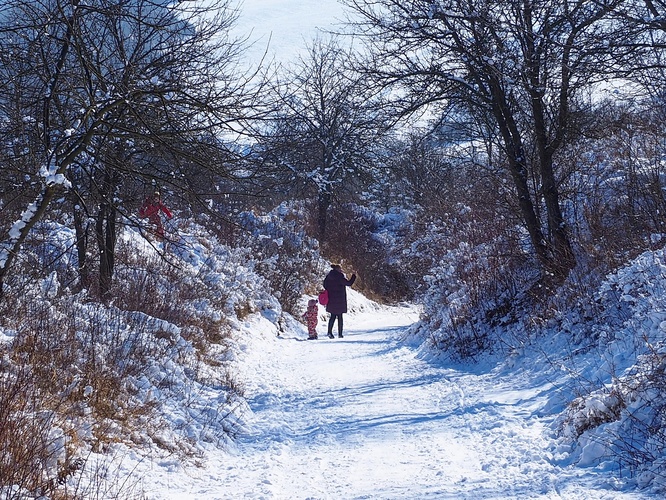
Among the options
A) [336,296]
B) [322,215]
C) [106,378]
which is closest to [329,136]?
[322,215]

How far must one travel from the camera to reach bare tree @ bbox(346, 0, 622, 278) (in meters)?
7.50

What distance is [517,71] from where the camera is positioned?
830cm

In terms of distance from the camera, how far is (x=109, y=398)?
18.2ft

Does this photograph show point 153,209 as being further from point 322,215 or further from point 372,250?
point 372,250

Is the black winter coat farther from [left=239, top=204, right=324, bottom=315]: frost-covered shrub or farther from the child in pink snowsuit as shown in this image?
[left=239, top=204, right=324, bottom=315]: frost-covered shrub

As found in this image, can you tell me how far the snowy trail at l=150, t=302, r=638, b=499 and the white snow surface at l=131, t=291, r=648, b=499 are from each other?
0.01 m

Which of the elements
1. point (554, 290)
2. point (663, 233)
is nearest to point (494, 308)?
point (554, 290)

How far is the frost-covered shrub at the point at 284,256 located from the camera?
16.9m

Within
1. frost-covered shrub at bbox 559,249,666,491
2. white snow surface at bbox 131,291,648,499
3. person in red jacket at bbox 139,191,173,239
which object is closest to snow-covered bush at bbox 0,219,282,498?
white snow surface at bbox 131,291,648,499

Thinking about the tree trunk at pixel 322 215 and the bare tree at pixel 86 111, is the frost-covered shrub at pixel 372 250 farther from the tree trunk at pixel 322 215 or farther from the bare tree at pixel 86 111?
the bare tree at pixel 86 111

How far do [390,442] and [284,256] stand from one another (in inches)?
535

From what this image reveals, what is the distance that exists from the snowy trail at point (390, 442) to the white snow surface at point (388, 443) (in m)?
0.01

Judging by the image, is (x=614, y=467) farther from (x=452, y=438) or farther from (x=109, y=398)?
(x=109, y=398)

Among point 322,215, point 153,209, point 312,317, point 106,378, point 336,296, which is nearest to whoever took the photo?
point 106,378
